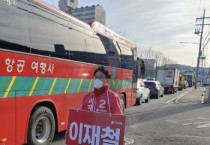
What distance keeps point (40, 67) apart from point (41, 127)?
1515mm

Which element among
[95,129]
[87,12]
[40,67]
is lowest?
[95,129]

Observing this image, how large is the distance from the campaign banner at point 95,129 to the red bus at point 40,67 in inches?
78.0

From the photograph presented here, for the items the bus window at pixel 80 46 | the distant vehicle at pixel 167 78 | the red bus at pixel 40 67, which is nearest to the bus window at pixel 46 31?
the red bus at pixel 40 67

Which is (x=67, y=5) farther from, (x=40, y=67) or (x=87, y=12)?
(x=40, y=67)

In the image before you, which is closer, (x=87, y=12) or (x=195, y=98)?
(x=195, y=98)

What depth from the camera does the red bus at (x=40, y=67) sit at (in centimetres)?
604

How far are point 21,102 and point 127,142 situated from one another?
3547 mm

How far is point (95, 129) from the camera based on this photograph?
4.43 meters

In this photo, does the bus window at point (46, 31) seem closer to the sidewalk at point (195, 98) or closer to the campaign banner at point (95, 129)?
the campaign banner at point (95, 129)

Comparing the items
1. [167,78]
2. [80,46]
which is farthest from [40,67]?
[167,78]

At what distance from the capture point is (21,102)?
646 cm

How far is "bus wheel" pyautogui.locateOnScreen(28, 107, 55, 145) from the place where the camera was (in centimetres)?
697

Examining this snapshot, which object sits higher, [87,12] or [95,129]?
[87,12]

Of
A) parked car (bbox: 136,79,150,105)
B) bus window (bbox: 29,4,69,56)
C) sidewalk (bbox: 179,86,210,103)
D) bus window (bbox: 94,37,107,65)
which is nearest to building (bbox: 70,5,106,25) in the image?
sidewalk (bbox: 179,86,210,103)
